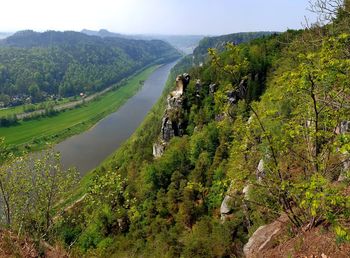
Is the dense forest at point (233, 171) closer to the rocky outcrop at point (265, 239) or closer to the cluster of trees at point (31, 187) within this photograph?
the cluster of trees at point (31, 187)

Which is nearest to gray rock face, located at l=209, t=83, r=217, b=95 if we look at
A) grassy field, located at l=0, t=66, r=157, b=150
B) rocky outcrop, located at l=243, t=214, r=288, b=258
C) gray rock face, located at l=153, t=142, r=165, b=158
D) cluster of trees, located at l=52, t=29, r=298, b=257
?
cluster of trees, located at l=52, t=29, r=298, b=257

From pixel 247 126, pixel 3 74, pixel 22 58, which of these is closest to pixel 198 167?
pixel 247 126

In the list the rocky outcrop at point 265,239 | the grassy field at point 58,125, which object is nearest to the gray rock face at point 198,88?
the grassy field at point 58,125

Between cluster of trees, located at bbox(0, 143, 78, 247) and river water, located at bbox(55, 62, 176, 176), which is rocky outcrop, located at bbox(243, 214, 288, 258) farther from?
river water, located at bbox(55, 62, 176, 176)

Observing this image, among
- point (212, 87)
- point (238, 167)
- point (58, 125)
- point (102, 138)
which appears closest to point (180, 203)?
point (238, 167)

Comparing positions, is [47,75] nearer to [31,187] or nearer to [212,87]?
[212,87]

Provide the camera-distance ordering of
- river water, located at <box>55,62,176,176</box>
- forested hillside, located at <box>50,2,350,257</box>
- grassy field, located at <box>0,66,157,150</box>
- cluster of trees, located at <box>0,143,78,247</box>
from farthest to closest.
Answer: grassy field, located at <box>0,66,157,150</box>, river water, located at <box>55,62,176,176</box>, cluster of trees, located at <box>0,143,78,247</box>, forested hillside, located at <box>50,2,350,257</box>
